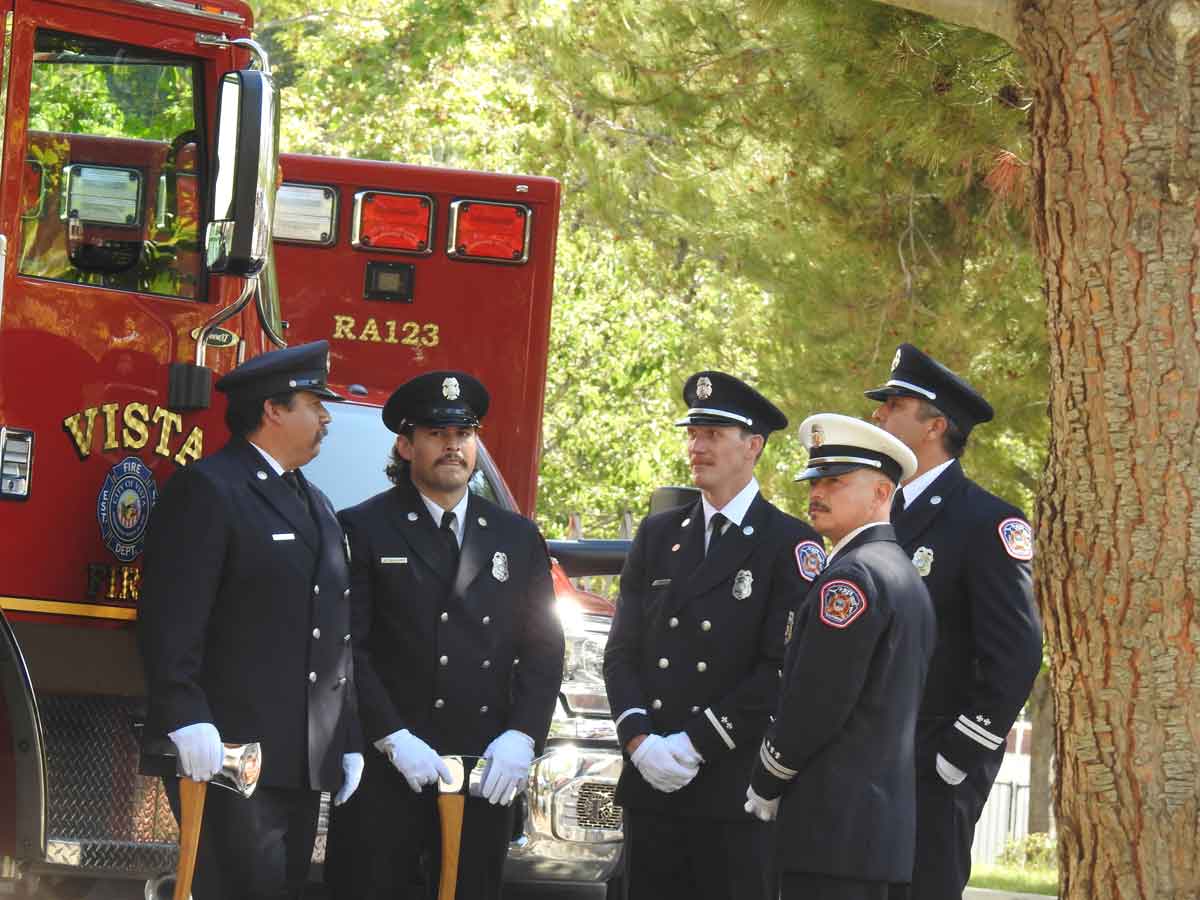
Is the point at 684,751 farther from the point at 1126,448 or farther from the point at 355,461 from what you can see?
the point at 355,461

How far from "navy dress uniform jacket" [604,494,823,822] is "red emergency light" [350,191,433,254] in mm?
3235

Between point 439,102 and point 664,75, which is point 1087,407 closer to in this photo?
point 664,75

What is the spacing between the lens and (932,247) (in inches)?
454

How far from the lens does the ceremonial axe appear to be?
4879mm

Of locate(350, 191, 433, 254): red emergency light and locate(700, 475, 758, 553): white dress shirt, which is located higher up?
locate(350, 191, 433, 254): red emergency light

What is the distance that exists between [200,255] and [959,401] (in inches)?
91.1

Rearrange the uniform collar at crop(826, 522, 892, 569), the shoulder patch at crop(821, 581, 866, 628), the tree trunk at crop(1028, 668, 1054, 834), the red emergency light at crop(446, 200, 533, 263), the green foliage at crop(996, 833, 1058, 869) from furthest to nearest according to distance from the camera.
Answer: the tree trunk at crop(1028, 668, 1054, 834) < the green foliage at crop(996, 833, 1058, 869) < the red emergency light at crop(446, 200, 533, 263) < the uniform collar at crop(826, 522, 892, 569) < the shoulder patch at crop(821, 581, 866, 628)

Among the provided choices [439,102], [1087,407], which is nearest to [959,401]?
[1087,407]

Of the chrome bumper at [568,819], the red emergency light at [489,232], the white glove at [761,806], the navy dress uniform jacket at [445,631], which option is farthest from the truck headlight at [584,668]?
the red emergency light at [489,232]

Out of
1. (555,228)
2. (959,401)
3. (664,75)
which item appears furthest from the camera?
(664,75)

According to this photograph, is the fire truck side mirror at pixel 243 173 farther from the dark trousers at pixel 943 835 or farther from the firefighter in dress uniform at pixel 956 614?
the dark trousers at pixel 943 835

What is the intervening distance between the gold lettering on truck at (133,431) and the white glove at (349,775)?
105 centimetres

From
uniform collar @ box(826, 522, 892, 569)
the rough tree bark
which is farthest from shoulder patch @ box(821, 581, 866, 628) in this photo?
the rough tree bark

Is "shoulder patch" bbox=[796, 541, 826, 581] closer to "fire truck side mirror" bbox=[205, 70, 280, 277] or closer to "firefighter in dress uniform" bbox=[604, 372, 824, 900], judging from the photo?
"firefighter in dress uniform" bbox=[604, 372, 824, 900]
